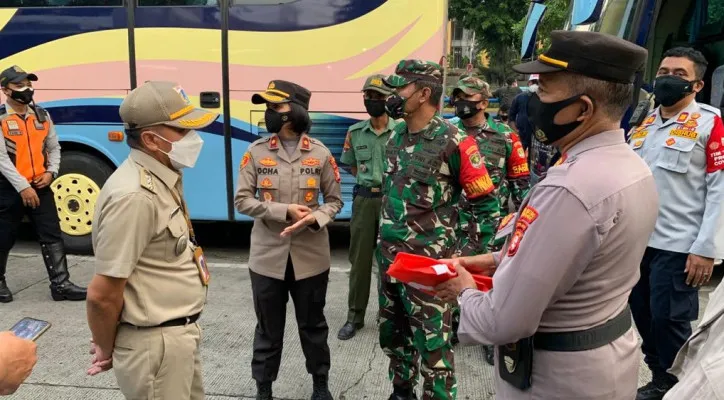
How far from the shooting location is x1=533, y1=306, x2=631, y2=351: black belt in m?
1.50

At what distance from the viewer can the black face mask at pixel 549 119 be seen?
59.0 inches

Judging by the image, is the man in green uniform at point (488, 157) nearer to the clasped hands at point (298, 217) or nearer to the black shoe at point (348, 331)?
the black shoe at point (348, 331)

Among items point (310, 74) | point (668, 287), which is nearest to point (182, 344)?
point (668, 287)

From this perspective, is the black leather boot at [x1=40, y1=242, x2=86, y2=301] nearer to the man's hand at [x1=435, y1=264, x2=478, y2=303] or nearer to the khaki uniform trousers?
the khaki uniform trousers

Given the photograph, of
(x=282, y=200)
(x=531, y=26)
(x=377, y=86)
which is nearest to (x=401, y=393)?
(x=282, y=200)

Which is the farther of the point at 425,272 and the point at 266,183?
the point at 266,183

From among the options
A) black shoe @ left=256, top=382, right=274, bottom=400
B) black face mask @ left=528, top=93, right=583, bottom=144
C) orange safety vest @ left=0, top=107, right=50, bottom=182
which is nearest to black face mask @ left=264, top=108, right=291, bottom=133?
black shoe @ left=256, top=382, right=274, bottom=400

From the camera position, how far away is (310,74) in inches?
209

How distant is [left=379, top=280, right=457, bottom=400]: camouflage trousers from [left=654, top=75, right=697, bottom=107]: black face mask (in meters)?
1.61

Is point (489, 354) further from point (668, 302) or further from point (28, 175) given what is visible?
point (28, 175)

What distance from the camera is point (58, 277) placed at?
467 cm

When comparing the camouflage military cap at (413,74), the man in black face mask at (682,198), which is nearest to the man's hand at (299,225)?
the camouflage military cap at (413,74)

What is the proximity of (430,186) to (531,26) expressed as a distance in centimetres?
426

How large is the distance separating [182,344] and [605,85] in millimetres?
1610
